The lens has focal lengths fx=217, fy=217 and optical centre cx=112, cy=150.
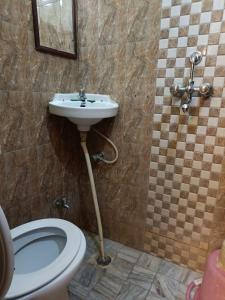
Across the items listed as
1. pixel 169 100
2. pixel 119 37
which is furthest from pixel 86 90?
pixel 169 100

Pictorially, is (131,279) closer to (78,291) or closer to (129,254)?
(129,254)

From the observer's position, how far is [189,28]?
1125 mm

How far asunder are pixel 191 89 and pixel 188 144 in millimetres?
314

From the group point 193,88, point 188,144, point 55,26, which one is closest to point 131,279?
point 188,144

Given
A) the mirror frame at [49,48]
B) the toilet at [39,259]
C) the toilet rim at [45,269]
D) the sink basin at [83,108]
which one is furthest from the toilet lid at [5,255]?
the mirror frame at [49,48]

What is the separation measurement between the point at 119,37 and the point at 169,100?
0.49 m

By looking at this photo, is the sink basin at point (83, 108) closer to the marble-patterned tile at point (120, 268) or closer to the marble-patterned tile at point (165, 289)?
the marble-patterned tile at point (120, 268)

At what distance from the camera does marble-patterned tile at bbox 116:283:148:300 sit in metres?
1.27

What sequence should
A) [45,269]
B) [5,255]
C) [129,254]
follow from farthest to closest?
[129,254] → [45,269] → [5,255]

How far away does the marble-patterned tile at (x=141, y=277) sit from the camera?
1.35m

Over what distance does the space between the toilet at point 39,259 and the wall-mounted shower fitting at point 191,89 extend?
0.89m

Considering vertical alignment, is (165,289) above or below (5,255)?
below

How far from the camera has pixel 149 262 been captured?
5.01 feet

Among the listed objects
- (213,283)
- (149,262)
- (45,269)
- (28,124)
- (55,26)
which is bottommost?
(149,262)
